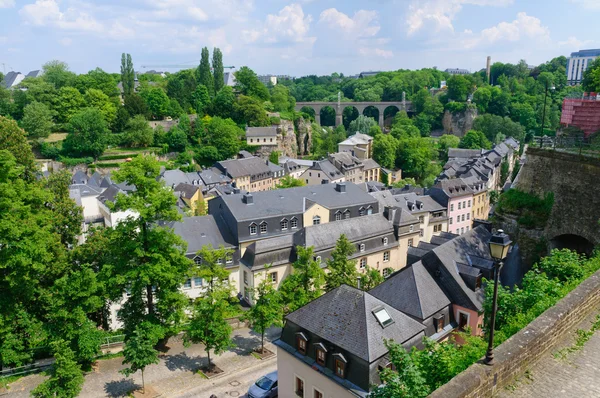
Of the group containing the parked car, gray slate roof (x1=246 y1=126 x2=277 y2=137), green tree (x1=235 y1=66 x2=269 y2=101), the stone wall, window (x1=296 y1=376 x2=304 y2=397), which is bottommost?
the parked car

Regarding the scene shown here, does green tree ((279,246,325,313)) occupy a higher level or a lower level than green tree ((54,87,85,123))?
lower

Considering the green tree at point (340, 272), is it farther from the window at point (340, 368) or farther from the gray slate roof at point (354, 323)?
the window at point (340, 368)

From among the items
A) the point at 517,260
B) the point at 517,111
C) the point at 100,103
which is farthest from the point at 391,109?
the point at 517,260

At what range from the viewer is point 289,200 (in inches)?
1448

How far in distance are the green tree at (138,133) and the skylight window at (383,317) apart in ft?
218

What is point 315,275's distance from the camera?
25.9 m

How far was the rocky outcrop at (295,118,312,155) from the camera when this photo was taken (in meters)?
98.8

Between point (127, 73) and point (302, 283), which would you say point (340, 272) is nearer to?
point (302, 283)

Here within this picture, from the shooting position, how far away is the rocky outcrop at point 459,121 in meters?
117

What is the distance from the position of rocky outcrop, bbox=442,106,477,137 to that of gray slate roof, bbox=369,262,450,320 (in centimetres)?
10374

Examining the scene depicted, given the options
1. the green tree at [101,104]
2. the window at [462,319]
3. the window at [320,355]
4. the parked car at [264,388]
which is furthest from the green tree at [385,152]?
the window at [320,355]

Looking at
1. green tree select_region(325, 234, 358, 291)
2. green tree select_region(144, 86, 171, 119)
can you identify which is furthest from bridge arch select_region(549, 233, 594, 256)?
green tree select_region(144, 86, 171, 119)

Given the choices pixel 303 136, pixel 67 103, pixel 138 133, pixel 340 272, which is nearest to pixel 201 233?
pixel 340 272

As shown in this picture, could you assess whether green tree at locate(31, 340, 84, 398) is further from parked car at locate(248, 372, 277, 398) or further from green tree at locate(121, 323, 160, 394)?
parked car at locate(248, 372, 277, 398)
